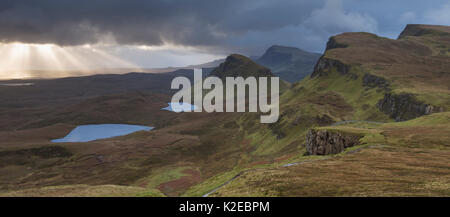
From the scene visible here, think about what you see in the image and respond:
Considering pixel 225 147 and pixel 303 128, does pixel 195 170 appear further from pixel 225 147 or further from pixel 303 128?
pixel 303 128

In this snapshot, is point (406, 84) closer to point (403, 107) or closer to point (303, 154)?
point (403, 107)

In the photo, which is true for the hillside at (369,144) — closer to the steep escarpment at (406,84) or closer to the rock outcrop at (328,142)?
the steep escarpment at (406,84)

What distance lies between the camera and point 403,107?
115 meters

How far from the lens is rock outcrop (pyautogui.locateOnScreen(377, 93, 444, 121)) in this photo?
10296 centimetres

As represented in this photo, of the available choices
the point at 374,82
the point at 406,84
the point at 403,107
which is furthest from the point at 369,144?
the point at 374,82

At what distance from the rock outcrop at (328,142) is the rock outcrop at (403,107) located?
2257 inches

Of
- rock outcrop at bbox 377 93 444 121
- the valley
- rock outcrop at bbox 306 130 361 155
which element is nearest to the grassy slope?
the valley

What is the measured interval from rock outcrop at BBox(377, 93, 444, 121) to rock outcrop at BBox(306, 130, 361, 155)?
2257 inches

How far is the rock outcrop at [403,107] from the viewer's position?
102963mm

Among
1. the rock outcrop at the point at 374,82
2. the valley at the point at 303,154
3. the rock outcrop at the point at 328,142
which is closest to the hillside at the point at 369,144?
the rock outcrop at the point at 374,82

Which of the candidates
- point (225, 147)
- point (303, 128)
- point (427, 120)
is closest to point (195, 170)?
point (225, 147)
